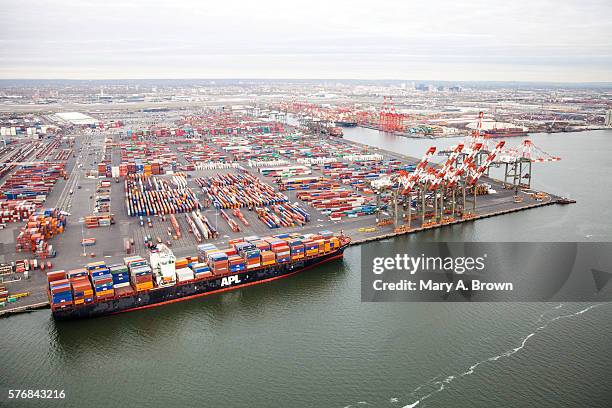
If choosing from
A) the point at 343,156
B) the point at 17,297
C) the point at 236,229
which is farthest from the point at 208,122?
the point at 17,297

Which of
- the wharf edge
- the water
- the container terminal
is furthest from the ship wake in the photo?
the container terminal

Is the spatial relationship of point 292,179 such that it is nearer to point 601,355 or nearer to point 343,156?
point 343,156

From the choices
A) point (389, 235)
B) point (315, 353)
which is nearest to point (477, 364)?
point (315, 353)

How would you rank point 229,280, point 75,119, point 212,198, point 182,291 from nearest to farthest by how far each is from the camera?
1. point 182,291
2. point 229,280
3. point 212,198
4. point 75,119

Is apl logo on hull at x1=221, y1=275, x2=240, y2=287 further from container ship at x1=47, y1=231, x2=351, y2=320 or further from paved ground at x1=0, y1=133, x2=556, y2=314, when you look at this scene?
paved ground at x1=0, y1=133, x2=556, y2=314

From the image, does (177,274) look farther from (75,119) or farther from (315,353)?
(75,119)
